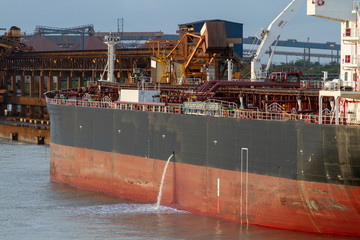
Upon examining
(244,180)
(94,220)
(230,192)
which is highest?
(244,180)

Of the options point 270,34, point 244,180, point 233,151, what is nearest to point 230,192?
point 244,180

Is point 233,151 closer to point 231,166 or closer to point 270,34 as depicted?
point 231,166

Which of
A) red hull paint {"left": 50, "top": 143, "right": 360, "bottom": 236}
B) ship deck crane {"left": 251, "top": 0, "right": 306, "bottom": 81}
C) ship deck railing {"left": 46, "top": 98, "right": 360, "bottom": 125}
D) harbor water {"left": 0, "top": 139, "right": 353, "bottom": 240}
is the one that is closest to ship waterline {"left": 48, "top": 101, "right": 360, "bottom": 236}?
red hull paint {"left": 50, "top": 143, "right": 360, "bottom": 236}

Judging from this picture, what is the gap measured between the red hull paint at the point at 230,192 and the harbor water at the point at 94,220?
0.40m

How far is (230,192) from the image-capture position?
86.4 ft

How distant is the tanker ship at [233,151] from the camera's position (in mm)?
23172

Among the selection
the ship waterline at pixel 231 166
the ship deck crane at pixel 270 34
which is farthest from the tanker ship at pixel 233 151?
the ship deck crane at pixel 270 34

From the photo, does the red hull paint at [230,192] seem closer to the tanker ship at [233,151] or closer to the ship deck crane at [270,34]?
the tanker ship at [233,151]

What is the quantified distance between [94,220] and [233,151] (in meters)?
6.60

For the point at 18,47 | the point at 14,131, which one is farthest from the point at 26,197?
the point at 18,47

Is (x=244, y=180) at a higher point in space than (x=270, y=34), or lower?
lower

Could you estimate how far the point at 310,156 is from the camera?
76.8 ft

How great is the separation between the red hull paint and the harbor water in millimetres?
398

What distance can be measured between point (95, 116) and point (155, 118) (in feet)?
17.6
